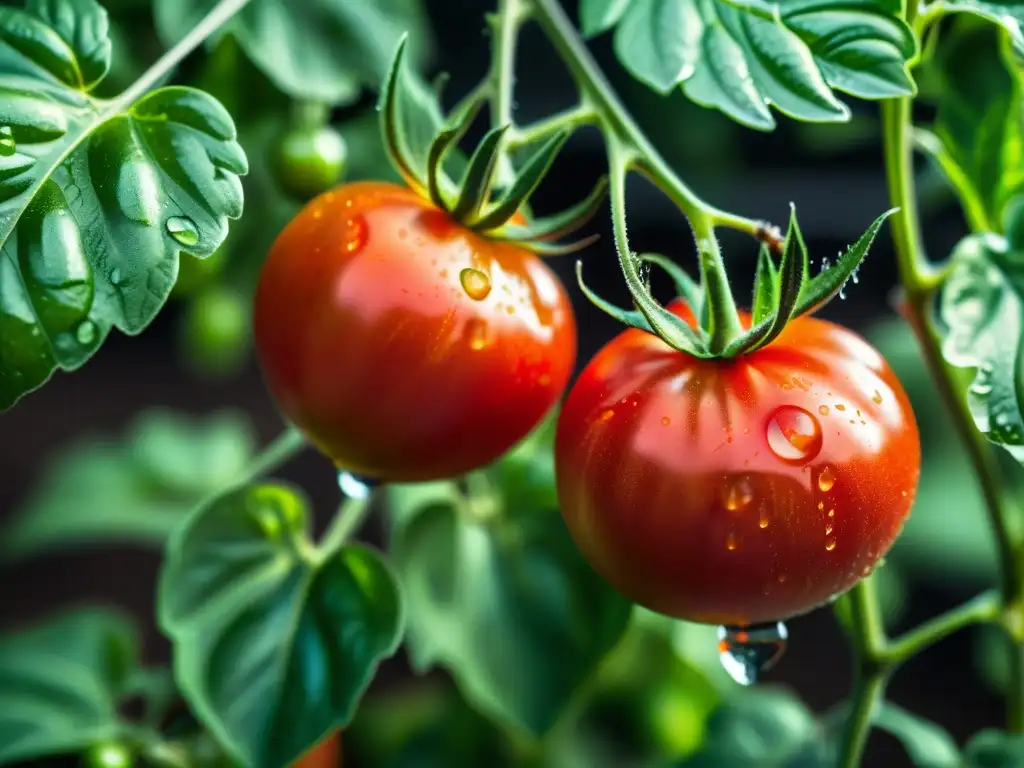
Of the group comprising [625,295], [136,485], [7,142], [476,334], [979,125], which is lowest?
[625,295]

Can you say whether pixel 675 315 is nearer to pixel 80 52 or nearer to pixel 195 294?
pixel 80 52

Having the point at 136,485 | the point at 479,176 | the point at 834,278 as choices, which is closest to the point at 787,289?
the point at 834,278

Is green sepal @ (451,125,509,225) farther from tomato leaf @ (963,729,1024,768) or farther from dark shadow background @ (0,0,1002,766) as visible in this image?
dark shadow background @ (0,0,1002,766)

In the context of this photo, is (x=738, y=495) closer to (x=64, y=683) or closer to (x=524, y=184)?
(x=524, y=184)

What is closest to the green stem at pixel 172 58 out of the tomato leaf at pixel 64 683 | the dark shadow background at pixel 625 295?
the tomato leaf at pixel 64 683

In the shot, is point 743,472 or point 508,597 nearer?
point 743,472
